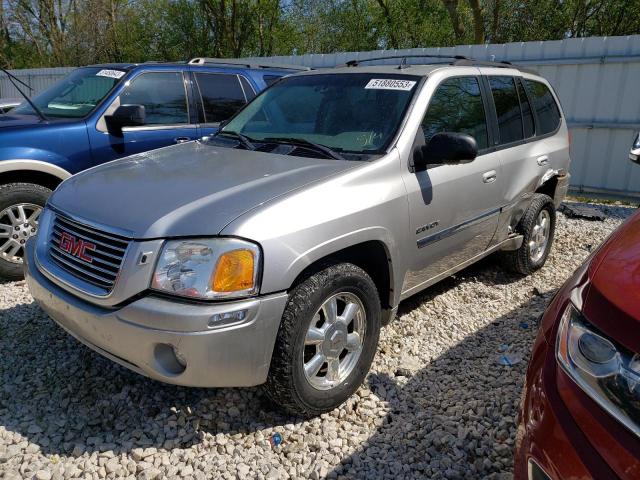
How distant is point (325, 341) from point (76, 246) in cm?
133

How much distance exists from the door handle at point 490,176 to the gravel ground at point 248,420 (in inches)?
44.8

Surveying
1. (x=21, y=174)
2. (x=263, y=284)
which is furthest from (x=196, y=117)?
(x=263, y=284)

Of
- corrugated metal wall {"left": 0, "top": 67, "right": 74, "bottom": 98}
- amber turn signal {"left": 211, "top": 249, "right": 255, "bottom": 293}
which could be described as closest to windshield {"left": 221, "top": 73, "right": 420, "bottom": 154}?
amber turn signal {"left": 211, "top": 249, "right": 255, "bottom": 293}

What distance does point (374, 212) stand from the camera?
9.14ft

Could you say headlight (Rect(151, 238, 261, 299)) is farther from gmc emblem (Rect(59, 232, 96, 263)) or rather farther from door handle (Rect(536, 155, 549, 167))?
door handle (Rect(536, 155, 549, 167))

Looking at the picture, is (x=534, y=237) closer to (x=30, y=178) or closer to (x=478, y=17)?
(x=30, y=178)

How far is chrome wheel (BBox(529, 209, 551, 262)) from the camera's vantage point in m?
4.76

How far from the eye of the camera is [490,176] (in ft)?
12.5

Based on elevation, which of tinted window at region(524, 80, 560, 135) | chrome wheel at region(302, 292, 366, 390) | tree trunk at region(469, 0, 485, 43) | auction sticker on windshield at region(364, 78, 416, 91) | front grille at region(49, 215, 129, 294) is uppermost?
tree trunk at region(469, 0, 485, 43)

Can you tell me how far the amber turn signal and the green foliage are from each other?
2026cm

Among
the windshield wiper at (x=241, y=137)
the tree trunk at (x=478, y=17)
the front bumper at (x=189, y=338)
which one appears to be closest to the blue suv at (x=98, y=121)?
the windshield wiper at (x=241, y=137)

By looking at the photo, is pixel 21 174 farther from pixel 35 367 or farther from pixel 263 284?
pixel 263 284

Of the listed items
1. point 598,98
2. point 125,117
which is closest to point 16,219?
point 125,117

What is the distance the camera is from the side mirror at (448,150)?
2.98 meters
